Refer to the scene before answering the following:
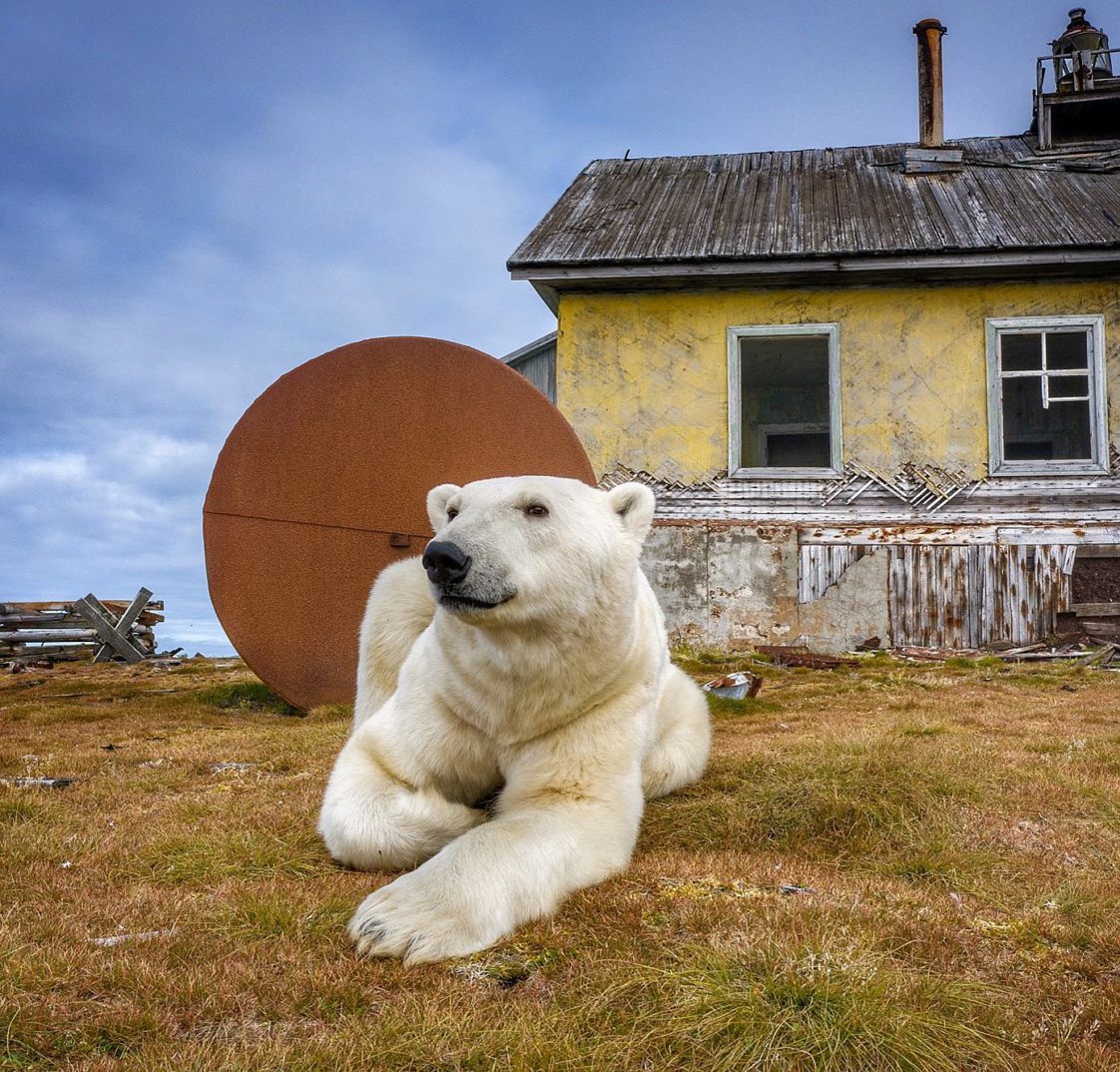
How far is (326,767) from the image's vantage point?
14.8 ft

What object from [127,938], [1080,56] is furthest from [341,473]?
[1080,56]

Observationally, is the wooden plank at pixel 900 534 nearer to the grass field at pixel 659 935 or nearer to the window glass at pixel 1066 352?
the window glass at pixel 1066 352

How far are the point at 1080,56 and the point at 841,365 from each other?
7766mm

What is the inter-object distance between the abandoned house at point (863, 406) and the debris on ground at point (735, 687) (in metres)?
3.64

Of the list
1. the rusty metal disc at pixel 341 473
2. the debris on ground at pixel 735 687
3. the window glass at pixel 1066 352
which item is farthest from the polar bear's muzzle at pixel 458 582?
the window glass at pixel 1066 352

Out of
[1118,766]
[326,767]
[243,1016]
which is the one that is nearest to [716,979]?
[243,1016]

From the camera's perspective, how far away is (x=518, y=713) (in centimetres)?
284

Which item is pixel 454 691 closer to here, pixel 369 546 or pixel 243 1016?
pixel 243 1016

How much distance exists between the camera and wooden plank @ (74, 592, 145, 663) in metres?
13.6

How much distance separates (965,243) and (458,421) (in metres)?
7.45

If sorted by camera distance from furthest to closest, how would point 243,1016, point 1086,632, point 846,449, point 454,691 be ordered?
point 846,449, point 1086,632, point 454,691, point 243,1016

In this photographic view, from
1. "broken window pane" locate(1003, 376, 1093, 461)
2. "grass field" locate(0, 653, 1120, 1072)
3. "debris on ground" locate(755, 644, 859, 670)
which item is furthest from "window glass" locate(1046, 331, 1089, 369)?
"grass field" locate(0, 653, 1120, 1072)

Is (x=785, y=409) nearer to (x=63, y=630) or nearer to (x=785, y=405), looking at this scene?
(x=785, y=405)

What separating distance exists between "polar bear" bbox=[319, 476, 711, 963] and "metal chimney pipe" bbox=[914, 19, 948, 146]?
12.7m
